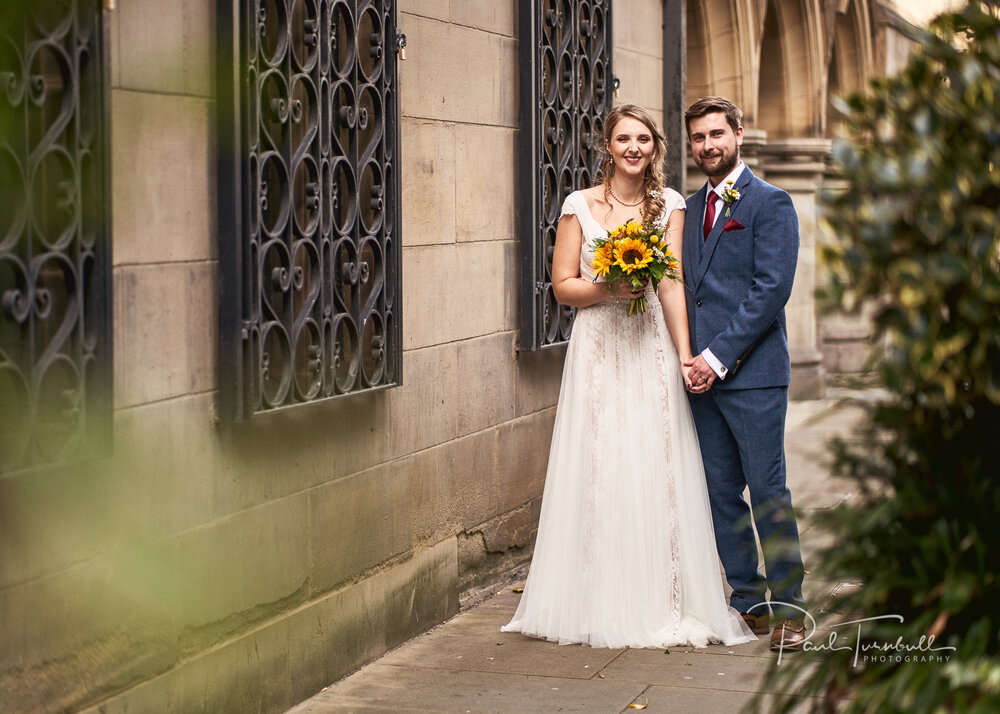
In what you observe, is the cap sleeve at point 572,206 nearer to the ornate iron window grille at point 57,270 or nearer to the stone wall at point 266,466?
the stone wall at point 266,466

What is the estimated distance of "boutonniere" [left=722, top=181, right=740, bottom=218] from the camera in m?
5.31

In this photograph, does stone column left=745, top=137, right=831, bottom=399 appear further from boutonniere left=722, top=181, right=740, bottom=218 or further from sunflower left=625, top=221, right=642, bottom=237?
sunflower left=625, top=221, right=642, bottom=237

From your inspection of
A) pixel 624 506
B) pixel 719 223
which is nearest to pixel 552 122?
pixel 719 223

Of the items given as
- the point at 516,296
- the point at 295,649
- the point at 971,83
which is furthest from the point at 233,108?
the point at 516,296

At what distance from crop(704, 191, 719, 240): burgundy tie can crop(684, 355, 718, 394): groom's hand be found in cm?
52

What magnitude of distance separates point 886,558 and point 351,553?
319 cm

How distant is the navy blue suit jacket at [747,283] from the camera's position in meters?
5.24

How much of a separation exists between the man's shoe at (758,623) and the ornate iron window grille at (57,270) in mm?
2945

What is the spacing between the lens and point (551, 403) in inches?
280

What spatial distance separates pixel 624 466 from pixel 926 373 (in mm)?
3487

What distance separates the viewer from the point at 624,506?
5426 mm

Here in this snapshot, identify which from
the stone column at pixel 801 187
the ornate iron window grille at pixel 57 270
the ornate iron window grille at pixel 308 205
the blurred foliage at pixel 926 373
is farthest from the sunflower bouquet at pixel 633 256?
the stone column at pixel 801 187

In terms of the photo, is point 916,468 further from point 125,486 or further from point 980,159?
point 125,486

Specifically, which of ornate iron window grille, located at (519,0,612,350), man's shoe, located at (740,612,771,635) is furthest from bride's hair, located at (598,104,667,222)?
man's shoe, located at (740,612,771,635)
